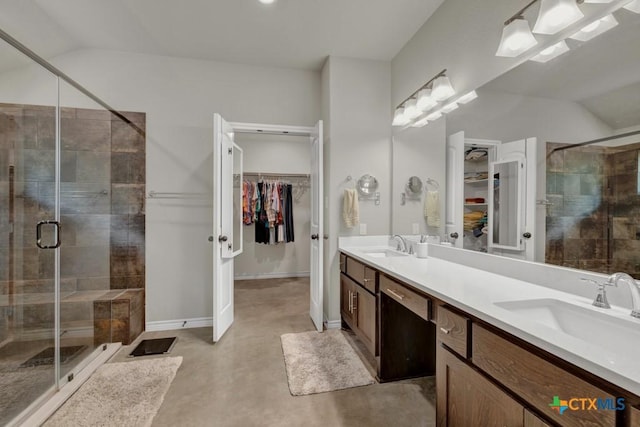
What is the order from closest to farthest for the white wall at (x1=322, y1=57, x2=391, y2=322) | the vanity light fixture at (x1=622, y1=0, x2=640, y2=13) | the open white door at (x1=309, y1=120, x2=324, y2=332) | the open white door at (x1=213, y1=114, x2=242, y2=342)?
the vanity light fixture at (x1=622, y1=0, x2=640, y2=13)
the open white door at (x1=213, y1=114, x2=242, y2=342)
the open white door at (x1=309, y1=120, x2=324, y2=332)
the white wall at (x1=322, y1=57, x2=391, y2=322)

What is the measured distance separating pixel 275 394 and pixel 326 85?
2.85m

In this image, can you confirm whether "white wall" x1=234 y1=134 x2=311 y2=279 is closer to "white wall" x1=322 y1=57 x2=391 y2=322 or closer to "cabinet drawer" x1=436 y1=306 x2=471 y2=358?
"white wall" x1=322 y1=57 x2=391 y2=322

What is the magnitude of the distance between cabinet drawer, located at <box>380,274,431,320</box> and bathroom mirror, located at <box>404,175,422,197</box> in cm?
103

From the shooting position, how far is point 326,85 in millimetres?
3064

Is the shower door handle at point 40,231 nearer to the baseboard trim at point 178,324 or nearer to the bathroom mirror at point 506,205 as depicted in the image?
the baseboard trim at point 178,324

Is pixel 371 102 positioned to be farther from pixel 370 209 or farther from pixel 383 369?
pixel 383 369

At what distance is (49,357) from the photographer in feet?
6.55

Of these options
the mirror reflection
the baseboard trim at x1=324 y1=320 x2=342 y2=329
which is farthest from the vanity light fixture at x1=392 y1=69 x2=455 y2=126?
the baseboard trim at x1=324 y1=320 x2=342 y2=329

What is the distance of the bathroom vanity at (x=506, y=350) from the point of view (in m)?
0.71

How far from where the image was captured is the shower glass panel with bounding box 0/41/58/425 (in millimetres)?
1933

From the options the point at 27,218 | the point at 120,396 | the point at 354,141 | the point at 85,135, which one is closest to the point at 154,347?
the point at 120,396

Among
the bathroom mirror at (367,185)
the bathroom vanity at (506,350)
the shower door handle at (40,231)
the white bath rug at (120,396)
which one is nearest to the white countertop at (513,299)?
the bathroom vanity at (506,350)

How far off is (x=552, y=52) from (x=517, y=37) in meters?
0.19

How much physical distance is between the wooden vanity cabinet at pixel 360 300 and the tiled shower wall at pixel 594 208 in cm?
110
